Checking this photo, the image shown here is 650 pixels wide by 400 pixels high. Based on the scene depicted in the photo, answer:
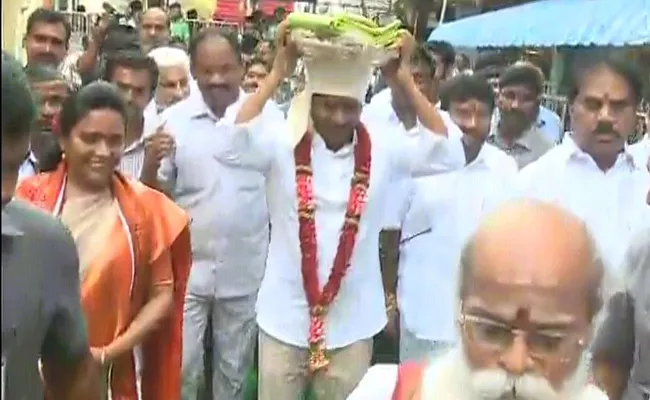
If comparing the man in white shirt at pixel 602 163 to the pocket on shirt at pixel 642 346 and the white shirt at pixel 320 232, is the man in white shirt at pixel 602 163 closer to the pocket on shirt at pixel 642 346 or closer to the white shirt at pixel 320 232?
the white shirt at pixel 320 232

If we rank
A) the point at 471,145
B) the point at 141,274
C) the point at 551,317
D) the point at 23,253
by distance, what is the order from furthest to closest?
the point at 471,145
the point at 141,274
the point at 23,253
the point at 551,317

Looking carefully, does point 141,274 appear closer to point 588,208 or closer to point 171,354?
point 171,354

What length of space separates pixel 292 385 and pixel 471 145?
149 cm

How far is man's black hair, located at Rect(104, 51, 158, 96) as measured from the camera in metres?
6.02

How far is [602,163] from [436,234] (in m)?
0.99

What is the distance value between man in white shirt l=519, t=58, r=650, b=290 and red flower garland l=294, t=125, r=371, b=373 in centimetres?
65

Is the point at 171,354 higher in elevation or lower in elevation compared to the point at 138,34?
lower

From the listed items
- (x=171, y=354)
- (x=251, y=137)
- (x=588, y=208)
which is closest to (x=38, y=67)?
(x=251, y=137)

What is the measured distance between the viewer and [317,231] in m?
5.04

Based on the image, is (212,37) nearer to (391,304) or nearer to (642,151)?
(391,304)

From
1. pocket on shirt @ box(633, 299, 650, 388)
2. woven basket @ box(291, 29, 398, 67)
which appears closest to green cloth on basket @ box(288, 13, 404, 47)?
woven basket @ box(291, 29, 398, 67)

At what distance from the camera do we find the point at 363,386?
2.42 m

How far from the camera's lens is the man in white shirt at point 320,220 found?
16.5 ft

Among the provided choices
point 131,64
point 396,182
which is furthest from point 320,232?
point 131,64
